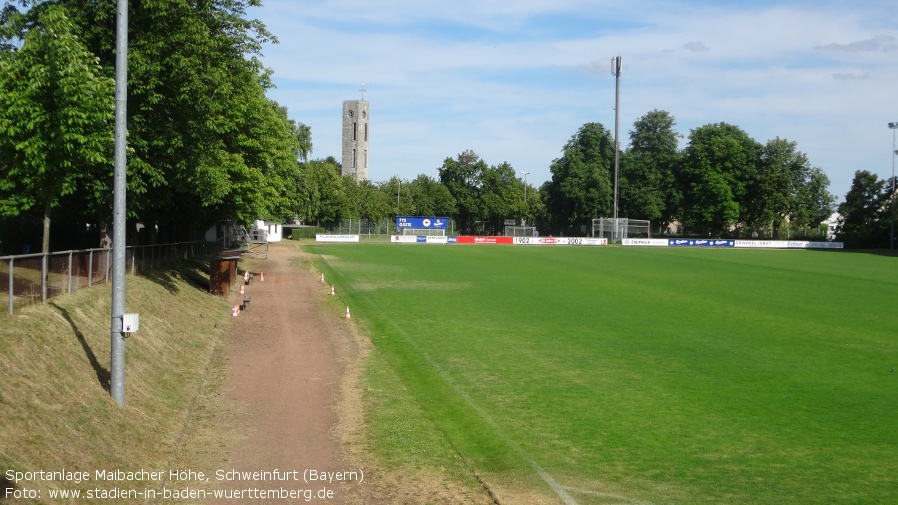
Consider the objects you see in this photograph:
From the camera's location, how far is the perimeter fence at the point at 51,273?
12.4 metres

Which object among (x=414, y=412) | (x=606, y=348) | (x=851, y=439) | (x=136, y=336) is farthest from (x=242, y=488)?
(x=606, y=348)

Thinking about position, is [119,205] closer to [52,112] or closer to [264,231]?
[52,112]

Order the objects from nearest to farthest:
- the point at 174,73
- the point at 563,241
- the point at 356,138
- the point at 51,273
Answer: the point at 51,273, the point at 174,73, the point at 563,241, the point at 356,138

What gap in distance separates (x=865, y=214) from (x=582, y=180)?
35927 millimetres

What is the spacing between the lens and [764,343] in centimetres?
2131

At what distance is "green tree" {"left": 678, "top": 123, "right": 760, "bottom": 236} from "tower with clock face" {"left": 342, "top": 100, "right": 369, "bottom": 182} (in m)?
66.2

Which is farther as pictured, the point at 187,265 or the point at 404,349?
the point at 187,265

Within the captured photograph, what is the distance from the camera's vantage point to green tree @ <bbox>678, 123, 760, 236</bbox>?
100938mm

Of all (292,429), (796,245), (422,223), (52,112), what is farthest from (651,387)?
(422,223)

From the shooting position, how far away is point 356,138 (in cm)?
15125

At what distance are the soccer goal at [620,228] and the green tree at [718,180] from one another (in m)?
6.87

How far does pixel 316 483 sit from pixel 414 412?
4027 mm

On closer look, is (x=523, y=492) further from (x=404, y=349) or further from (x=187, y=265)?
(x=187, y=265)

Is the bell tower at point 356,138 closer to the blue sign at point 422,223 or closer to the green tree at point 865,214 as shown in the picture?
the blue sign at point 422,223
